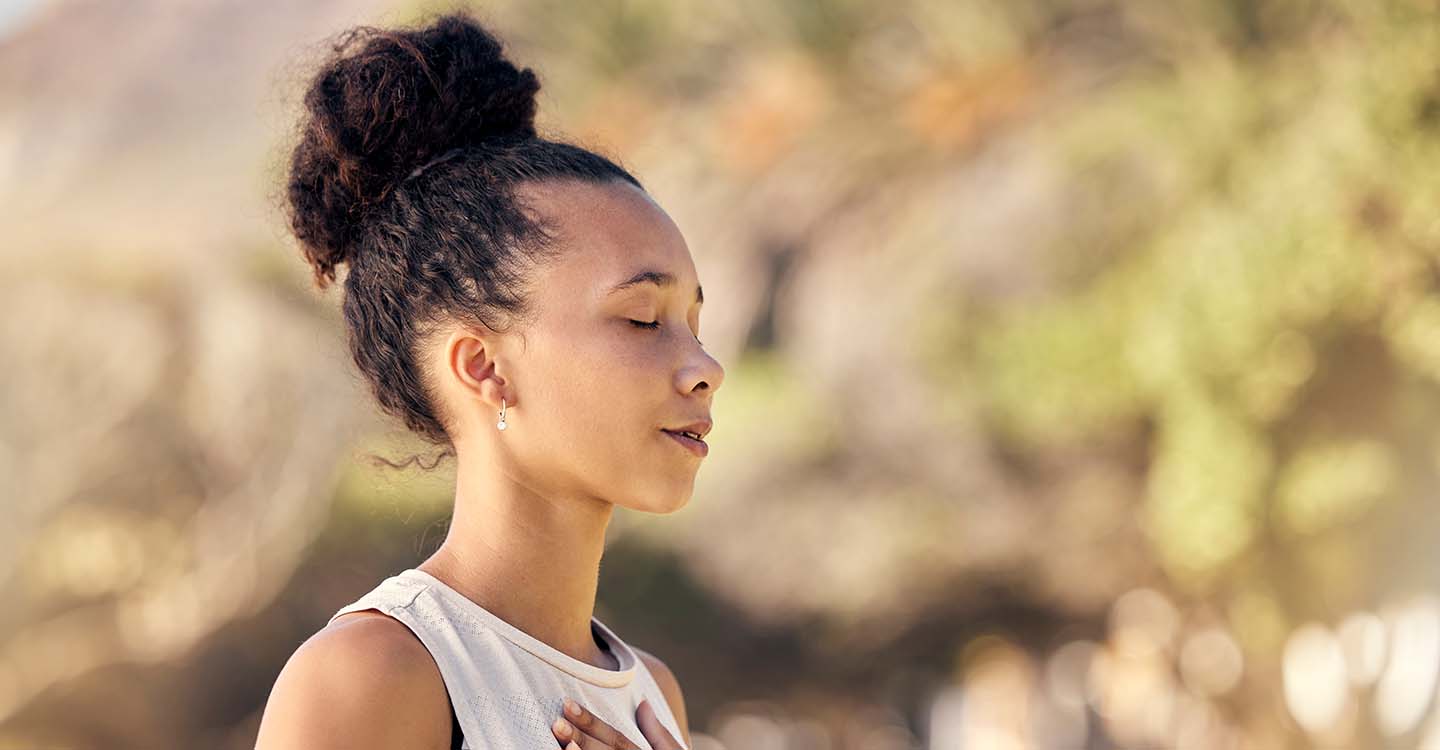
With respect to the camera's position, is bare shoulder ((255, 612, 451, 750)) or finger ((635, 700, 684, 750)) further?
finger ((635, 700, 684, 750))

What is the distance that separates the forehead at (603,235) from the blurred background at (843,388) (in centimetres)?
355

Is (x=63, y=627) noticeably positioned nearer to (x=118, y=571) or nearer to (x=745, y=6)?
(x=118, y=571)

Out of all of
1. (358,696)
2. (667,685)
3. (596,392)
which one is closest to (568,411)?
(596,392)

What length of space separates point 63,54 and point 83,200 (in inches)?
22.8

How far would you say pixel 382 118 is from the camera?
1.11m

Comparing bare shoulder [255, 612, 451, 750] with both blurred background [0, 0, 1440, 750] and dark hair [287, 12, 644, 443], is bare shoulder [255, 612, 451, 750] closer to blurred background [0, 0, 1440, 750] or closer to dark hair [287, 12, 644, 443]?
dark hair [287, 12, 644, 443]

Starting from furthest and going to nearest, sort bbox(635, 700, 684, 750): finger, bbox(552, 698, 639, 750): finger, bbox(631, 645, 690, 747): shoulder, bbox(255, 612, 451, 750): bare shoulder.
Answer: bbox(631, 645, 690, 747): shoulder → bbox(635, 700, 684, 750): finger → bbox(552, 698, 639, 750): finger → bbox(255, 612, 451, 750): bare shoulder

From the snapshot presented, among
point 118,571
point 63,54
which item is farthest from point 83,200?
point 118,571

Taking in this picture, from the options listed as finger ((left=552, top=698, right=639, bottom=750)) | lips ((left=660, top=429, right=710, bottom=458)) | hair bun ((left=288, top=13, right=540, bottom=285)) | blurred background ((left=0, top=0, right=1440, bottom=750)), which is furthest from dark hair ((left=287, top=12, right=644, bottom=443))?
blurred background ((left=0, top=0, right=1440, bottom=750))

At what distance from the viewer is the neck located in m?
1.04

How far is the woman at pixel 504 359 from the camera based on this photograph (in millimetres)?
989

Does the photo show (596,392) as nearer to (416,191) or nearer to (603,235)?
(603,235)

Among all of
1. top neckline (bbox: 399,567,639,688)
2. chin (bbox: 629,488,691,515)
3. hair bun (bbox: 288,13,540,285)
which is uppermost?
hair bun (bbox: 288,13,540,285)

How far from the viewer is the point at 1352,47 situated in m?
4.29
